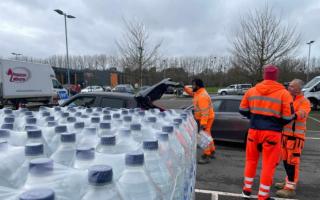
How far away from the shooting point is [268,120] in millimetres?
3756

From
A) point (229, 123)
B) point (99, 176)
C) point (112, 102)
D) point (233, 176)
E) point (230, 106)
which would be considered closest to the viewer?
point (99, 176)

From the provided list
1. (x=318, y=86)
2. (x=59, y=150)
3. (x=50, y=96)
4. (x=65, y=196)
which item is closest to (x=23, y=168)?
(x=59, y=150)

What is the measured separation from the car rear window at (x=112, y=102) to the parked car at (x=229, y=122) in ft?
10.5

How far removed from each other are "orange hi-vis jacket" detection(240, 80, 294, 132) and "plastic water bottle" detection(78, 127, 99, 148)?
8.93ft

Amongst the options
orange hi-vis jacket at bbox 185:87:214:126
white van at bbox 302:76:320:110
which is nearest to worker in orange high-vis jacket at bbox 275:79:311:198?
orange hi-vis jacket at bbox 185:87:214:126

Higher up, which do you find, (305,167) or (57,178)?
(57,178)

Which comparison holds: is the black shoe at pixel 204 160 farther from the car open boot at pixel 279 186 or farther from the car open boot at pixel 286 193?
the car open boot at pixel 286 193

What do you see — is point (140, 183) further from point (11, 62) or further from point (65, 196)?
point (11, 62)

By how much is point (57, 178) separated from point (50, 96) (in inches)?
772

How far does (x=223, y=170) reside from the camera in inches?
221

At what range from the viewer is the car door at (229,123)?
7.39 metres

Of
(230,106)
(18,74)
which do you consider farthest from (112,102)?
(18,74)

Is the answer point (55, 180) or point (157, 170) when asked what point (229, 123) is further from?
point (55, 180)

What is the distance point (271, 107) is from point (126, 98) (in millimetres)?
3106
